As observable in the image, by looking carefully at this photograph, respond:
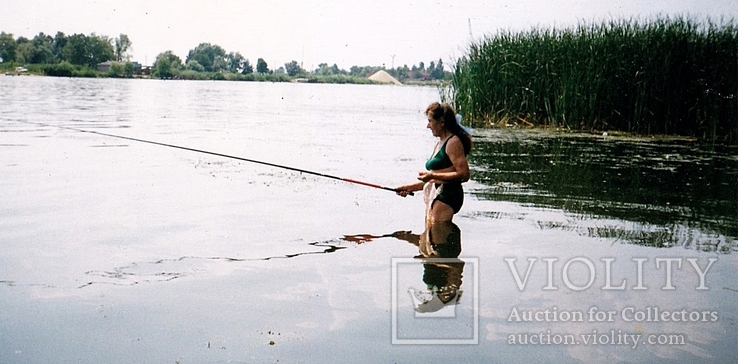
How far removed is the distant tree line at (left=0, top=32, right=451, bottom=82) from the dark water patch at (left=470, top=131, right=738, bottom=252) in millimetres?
92568

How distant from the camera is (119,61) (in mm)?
147375

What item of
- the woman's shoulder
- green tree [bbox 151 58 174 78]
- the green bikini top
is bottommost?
the green bikini top

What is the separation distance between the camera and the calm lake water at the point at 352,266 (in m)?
4.83

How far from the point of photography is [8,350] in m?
4.55

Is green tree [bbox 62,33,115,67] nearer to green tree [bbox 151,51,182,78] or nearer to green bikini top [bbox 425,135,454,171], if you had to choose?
green tree [bbox 151,51,182,78]

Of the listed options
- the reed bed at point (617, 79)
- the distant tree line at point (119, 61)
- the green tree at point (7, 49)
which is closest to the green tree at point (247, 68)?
the distant tree line at point (119, 61)

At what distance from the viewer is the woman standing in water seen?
747 cm

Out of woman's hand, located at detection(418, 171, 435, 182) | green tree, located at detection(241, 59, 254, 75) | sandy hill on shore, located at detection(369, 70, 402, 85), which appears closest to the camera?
woman's hand, located at detection(418, 171, 435, 182)

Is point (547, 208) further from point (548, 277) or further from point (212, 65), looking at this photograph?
point (212, 65)

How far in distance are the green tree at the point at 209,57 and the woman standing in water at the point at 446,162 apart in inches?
6164

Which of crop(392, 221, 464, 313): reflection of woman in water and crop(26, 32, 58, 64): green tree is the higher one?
crop(26, 32, 58, 64): green tree

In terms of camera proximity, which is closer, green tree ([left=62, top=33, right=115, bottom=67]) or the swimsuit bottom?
the swimsuit bottom

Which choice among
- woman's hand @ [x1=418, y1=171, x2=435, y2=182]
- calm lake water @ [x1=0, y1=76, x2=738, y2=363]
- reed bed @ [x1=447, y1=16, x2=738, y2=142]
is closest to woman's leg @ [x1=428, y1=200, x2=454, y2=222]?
calm lake water @ [x1=0, y1=76, x2=738, y2=363]

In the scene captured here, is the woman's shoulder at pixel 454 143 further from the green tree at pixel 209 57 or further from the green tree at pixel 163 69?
the green tree at pixel 209 57
